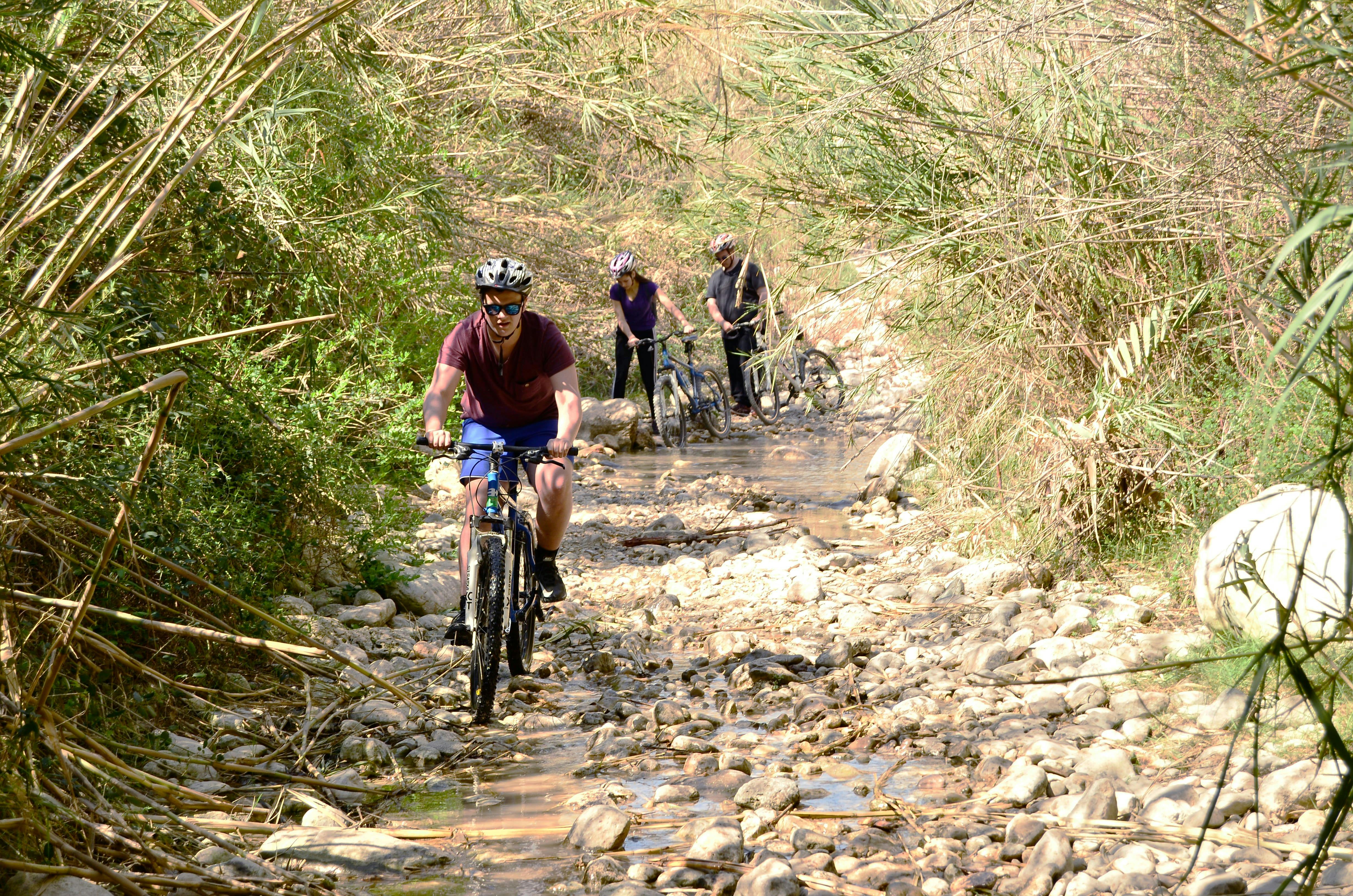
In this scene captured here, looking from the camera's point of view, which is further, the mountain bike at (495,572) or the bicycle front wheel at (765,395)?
the bicycle front wheel at (765,395)

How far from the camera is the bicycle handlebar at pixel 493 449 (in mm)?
5480

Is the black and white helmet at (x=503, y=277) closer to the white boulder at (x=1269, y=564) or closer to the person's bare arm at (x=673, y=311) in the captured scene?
the white boulder at (x=1269, y=564)

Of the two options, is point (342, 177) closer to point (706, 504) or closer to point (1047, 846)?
point (706, 504)

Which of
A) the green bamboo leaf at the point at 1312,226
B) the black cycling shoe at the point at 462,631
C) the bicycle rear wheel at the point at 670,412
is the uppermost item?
the green bamboo leaf at the point at 1312,226

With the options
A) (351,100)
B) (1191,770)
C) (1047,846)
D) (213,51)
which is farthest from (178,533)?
(351,100)

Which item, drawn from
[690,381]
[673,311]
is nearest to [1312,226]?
[673,311]

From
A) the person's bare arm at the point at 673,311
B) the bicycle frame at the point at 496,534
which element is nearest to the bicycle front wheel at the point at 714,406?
the person's bare arm at the point at 673,311

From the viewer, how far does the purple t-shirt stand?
1378 cm

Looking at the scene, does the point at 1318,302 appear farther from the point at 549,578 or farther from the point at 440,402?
the point at 549,578

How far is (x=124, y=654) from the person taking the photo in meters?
2.78

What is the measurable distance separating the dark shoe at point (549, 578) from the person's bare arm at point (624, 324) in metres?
7.65

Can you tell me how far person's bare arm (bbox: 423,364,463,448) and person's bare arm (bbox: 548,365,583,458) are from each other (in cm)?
48

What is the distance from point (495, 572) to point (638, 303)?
8.69 meters

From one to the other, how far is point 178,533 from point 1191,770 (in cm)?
398
